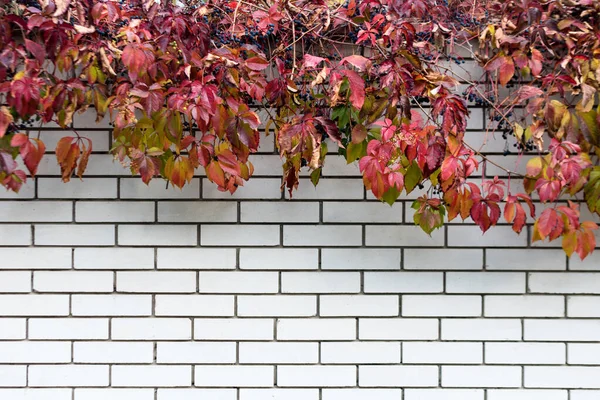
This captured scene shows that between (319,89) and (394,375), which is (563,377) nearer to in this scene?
(394,375)

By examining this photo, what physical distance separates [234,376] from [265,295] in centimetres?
37

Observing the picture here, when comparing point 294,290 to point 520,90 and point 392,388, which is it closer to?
point 392,388

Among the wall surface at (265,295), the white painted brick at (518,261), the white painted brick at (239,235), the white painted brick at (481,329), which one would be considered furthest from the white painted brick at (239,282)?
the white painted brick at (518,261)

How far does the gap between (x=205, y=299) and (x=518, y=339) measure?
135 cm

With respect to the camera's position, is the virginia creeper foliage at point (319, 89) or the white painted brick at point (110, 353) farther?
the white painted brick at point (110, 353)

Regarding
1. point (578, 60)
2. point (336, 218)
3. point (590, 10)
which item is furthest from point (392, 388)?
point (590, 10)

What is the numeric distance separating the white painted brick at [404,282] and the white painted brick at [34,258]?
1.30 metres

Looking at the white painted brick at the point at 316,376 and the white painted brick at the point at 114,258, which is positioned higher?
the white painted brick at the point at 114,258

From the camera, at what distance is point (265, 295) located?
7.39ft

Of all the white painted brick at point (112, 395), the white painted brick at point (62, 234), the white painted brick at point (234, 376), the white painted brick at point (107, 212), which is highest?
the white painted brick at point (107, 212)

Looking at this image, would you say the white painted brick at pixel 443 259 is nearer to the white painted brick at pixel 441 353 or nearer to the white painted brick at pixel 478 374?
the white painted brick at pixel 441 353

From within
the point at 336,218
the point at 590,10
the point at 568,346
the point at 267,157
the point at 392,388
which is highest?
the point at 590,10

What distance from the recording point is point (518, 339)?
7.41ft

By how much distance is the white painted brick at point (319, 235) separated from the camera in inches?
88.4
